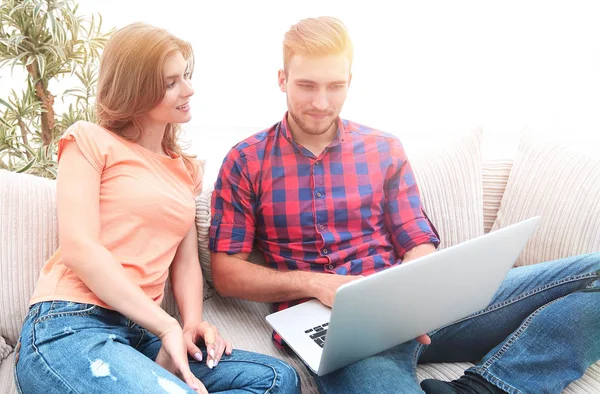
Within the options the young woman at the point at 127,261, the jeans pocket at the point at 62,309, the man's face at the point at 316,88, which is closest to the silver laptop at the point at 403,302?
the young woman at the point at 127,261

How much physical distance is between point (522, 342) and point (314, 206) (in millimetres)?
586

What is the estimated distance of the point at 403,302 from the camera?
0.90m

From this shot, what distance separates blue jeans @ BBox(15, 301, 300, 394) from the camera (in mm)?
941

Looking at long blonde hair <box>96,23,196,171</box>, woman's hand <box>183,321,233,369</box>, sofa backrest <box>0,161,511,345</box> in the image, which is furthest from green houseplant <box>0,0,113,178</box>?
woman's hand <box>183,321,233,369</box>

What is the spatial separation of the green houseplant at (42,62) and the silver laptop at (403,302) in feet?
4.07

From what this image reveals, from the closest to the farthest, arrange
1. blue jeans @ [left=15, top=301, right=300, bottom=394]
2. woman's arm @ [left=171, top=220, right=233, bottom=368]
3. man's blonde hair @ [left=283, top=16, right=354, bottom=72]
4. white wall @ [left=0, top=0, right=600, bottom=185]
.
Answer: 1. blue jeans @ [left=15, top=301, right=300, bottom=394]
2. woman's arm @ [left=171, top=220, right=233, bottom=368]
3. man's blonde hair @ [left=283, top=16, right=354, bottom=72]
4. white wall @ [left=0, top=0, right=600, bottom=185]

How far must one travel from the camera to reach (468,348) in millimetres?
1312

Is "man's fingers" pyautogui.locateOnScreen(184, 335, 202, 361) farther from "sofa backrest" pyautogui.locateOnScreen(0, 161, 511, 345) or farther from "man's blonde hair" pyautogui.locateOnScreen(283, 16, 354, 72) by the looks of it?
"man's blonde hair" pyautogui.locateOnScreen(283, 16, 354, 72)

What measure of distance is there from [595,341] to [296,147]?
84 cm

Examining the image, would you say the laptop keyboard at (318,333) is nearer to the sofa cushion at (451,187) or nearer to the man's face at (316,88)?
the man's face at (316,88)

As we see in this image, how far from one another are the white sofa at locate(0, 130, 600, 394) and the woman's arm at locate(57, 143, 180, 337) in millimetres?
276

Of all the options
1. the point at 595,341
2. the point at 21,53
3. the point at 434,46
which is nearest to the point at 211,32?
the point at 21,53

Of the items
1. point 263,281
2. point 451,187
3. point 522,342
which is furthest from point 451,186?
point 263,281

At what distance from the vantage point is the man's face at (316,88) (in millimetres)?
1287
